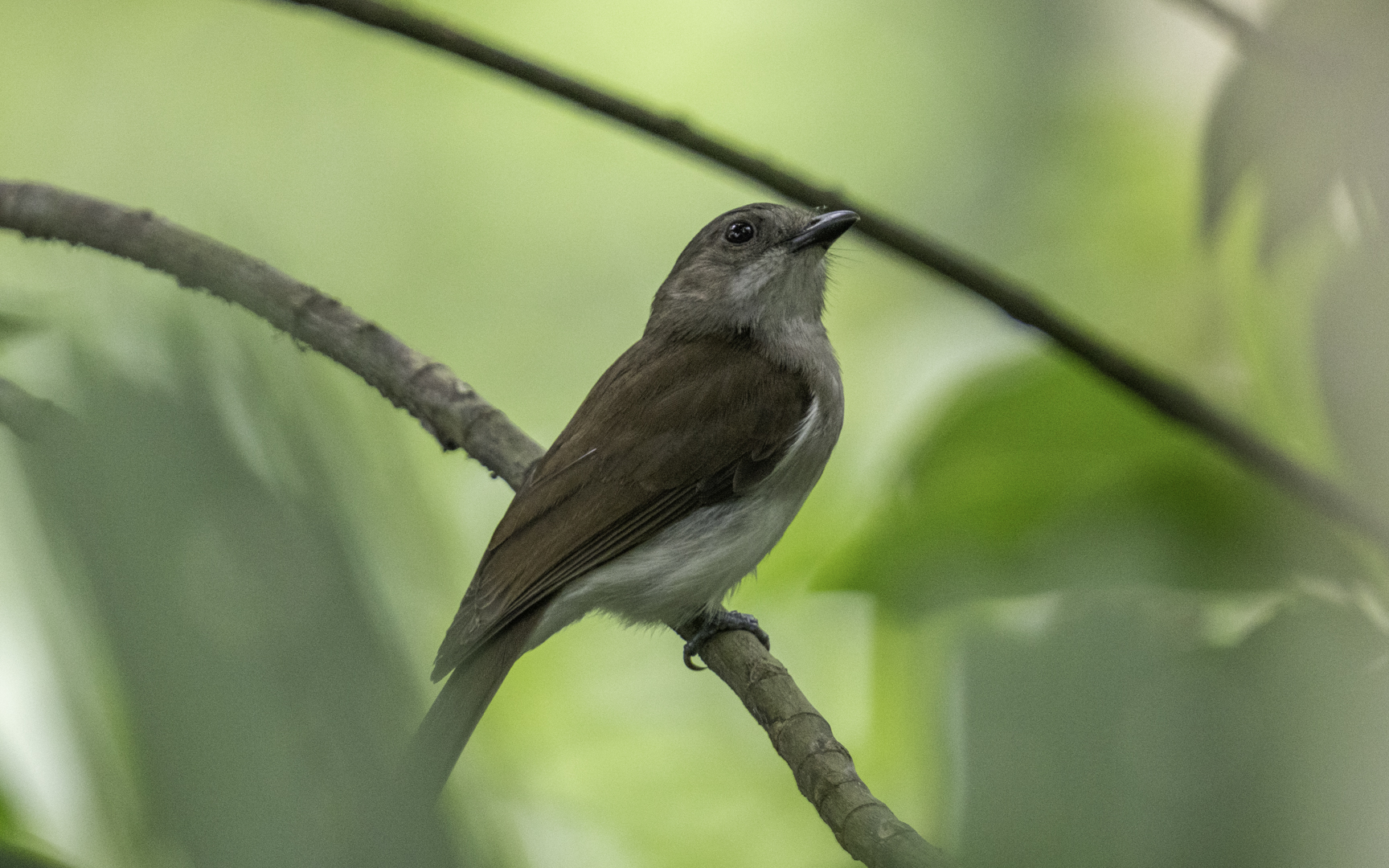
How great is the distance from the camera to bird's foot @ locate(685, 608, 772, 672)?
209cm

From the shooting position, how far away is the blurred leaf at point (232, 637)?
0.28m

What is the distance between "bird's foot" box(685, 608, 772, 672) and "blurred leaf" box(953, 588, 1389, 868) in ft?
5.12

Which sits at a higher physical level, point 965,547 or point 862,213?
point 862,213

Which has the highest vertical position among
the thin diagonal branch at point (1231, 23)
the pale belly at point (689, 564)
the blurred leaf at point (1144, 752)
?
the thin diagonal branch at point (1231, 23)

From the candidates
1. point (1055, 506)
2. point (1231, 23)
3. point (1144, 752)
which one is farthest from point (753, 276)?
point (1144, 752)

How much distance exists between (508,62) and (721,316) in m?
1.18

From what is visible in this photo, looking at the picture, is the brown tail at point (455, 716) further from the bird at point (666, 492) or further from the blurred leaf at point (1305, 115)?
the blurred leaf at point (1305, 115)

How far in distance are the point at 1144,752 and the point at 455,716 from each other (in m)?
0.36

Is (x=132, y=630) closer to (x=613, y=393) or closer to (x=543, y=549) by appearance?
(x=543, y=549)

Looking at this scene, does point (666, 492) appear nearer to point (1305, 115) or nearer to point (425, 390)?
point (425, 390)

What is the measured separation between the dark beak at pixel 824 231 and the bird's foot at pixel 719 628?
762 millimetres

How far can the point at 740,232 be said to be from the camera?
2748mm

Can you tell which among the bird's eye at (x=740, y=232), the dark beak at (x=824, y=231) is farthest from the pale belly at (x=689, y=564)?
the bird's eye at (x=740, y=232)

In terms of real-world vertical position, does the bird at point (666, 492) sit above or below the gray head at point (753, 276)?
below
